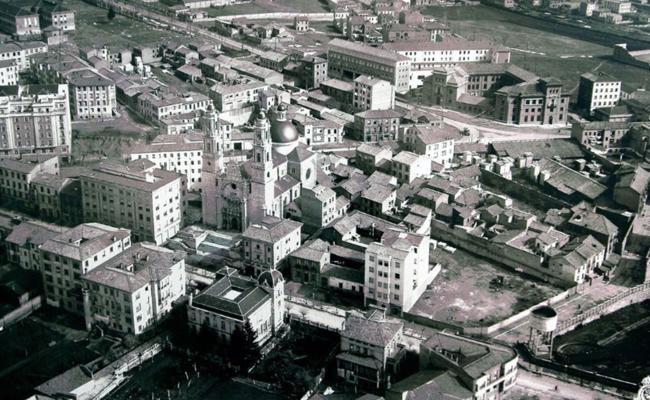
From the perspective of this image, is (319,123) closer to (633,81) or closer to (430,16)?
(633,81)

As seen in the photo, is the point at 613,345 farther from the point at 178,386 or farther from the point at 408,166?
the point at 178,386

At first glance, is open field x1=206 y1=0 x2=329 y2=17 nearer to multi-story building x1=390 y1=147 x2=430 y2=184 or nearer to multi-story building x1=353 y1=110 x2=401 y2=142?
multi-story building x1=353 y1=110 x2=401 y2=142

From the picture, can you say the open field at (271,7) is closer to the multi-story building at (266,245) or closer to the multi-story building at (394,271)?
the multi-story building at (266,245)

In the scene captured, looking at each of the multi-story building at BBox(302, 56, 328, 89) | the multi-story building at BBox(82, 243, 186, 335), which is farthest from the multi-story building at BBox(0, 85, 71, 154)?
the multi-story building at BBox(302, 56, 328, 89)

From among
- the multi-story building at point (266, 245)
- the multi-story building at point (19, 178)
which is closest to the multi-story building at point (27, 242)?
the multi-story building at point (19, 178)

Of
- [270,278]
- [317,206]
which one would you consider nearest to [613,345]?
[270,278]
